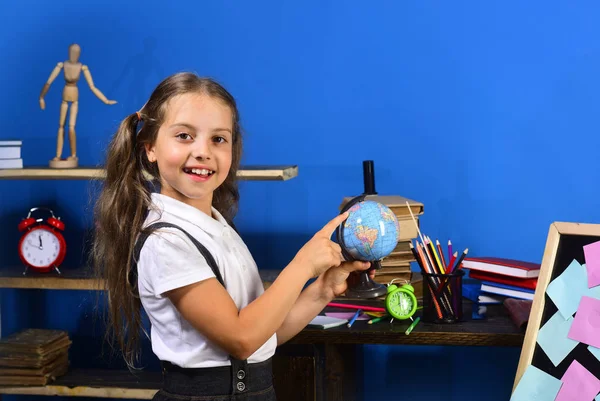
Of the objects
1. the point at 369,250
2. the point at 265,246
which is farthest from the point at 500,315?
the point at 265,246

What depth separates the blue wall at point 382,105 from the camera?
8.29ft

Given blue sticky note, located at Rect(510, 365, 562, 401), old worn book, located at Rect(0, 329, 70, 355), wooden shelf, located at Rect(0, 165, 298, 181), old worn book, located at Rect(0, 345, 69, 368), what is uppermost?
wooden shelf, located at Rect(0, 165, 298, 181)

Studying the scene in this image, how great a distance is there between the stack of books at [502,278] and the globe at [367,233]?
25.5 inches

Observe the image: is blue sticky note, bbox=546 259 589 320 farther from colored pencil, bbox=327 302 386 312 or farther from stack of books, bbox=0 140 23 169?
stack of books, bbox=0 140 23 169

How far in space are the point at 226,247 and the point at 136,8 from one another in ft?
4.45

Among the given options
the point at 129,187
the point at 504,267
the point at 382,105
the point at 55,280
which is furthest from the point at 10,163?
the point at 504,267

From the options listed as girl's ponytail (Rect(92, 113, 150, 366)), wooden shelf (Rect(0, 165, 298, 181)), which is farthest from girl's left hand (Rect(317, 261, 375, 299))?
wooden shelf (Rect(0, 165, 298, 181))

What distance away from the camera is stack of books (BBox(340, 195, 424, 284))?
7.64ft

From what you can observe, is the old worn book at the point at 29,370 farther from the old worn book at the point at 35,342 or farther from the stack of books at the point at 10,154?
the stack of books at the point at 10,154

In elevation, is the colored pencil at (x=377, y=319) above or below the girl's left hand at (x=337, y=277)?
below

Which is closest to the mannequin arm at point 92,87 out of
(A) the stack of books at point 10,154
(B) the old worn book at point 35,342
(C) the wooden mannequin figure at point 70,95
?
(C) the wooden mannequin figure at point 70,95

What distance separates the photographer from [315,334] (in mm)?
2061

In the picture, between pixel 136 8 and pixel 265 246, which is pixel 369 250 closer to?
pixel 265 246

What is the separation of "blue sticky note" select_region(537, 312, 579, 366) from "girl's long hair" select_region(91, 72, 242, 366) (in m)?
0.84
